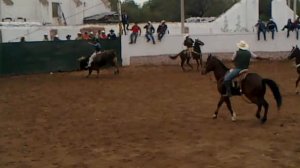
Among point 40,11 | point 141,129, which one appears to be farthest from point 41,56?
point 141,129

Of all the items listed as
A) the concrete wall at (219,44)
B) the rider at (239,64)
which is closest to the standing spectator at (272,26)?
the concrete wall at (219,44)

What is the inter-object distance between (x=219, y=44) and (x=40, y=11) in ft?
59.4

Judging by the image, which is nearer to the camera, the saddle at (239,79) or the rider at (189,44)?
the saddle at (239,79)

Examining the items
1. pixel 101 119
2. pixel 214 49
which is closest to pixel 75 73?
pixel 214 49

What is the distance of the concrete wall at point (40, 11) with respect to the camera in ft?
137

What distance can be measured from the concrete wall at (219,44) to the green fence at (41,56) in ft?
8.53

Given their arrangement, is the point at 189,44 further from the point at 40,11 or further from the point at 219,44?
the point at 40,11

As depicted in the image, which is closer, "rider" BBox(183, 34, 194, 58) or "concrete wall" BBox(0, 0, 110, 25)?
"rider" BBox(183, 34, 194, 58)

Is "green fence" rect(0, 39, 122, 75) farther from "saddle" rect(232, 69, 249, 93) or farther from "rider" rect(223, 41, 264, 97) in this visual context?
"saddle" rect(232, 69, 249, 93)

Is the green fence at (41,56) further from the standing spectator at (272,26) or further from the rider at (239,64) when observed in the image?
the rider at (239,64)

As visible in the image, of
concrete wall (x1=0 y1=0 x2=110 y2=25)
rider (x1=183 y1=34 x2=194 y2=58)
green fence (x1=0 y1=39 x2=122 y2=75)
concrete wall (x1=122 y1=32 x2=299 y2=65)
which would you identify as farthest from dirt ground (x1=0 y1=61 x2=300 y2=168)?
concrete wall (x1=0 y1=0 x2=110 y2=25)

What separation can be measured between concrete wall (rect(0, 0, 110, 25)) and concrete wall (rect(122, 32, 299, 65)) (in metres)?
15.1

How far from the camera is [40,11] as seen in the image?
1740 inches

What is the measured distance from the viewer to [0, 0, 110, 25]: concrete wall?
41844 millimetres
